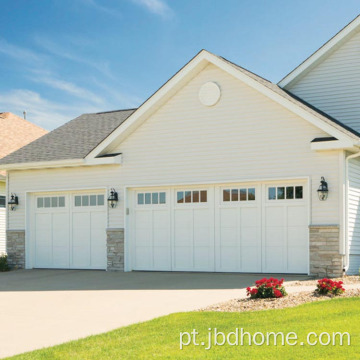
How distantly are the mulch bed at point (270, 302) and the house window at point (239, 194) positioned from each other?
17.4ft

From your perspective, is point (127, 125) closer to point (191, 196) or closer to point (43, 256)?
point (191, 196)

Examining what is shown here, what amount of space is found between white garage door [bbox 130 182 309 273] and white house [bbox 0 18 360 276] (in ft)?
0.09

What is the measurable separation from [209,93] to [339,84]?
4.01 metres

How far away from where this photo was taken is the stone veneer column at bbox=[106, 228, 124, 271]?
674 inches

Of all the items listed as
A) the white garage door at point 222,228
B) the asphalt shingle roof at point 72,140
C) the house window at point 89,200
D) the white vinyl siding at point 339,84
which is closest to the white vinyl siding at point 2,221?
the asphalt shingle roof at point 72,140

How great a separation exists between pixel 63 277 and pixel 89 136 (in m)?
5.82

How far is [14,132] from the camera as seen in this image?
27.4 metres

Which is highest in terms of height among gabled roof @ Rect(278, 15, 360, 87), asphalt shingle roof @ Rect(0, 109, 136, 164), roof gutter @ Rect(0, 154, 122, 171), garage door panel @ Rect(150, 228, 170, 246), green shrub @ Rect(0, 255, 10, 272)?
gabled roof @ Rect(278, 15, 360, 87)

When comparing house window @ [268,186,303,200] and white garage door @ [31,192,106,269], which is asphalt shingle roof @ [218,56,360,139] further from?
white garage door @ [31,192,106,269]

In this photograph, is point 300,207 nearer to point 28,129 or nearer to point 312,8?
point 312,8

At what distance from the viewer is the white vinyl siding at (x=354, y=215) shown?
14.7 m

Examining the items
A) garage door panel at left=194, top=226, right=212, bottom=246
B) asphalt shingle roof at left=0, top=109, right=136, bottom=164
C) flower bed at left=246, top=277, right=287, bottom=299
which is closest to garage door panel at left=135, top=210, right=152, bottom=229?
garage door panel at left=194, top=226, right=212, bottom=246

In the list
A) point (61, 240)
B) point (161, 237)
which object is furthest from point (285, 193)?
point (61, 240)

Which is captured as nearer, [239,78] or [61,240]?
[239,78]
